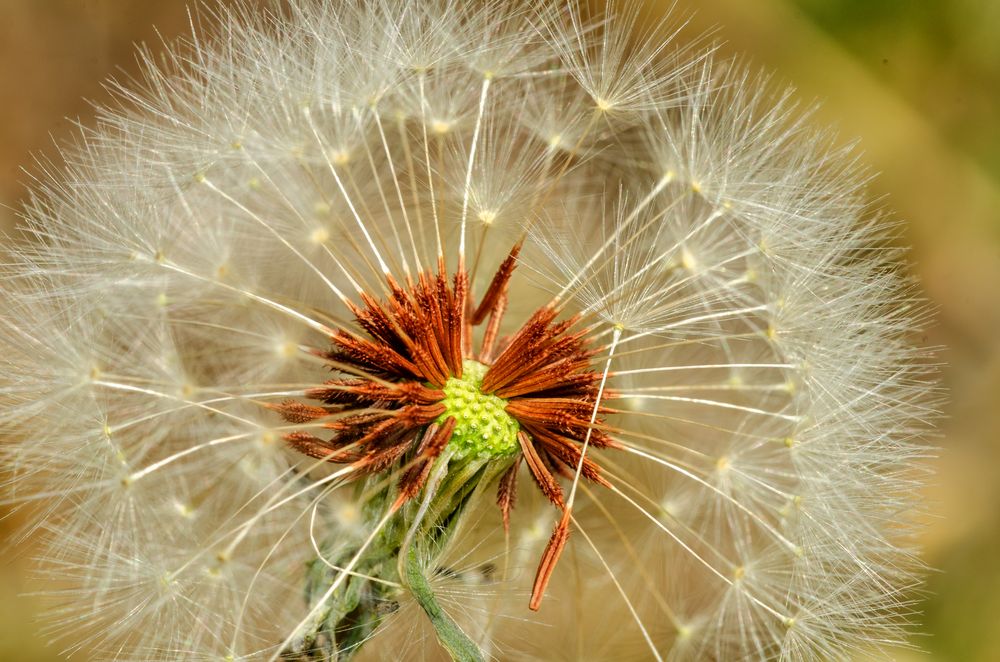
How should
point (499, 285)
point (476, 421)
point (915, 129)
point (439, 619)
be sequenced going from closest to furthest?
point (439, 619) < point (476, 421) < point (499, 285) < point (915, 129)

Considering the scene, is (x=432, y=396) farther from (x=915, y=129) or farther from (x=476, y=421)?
(x=915, y=129)

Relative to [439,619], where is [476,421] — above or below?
above

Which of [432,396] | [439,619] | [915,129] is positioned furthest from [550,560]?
[915,129]

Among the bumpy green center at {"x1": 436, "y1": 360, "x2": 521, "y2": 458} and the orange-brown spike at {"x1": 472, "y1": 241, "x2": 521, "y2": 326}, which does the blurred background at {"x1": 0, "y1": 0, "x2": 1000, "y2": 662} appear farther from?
the bumpy green center at {"x1": 436, "y1": 360, "x2": 521, "y2": 458}

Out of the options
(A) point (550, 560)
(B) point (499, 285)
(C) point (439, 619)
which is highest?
(B) point (499, 285)

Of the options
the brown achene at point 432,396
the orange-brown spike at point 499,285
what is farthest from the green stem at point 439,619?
the orange-brown spike at point 499,285

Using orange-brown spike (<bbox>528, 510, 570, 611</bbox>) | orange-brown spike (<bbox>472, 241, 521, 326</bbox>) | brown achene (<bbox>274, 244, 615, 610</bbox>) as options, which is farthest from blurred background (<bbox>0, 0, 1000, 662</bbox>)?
orange-brown spike (<bbox>528, 510, 570, 611</bbox>)
